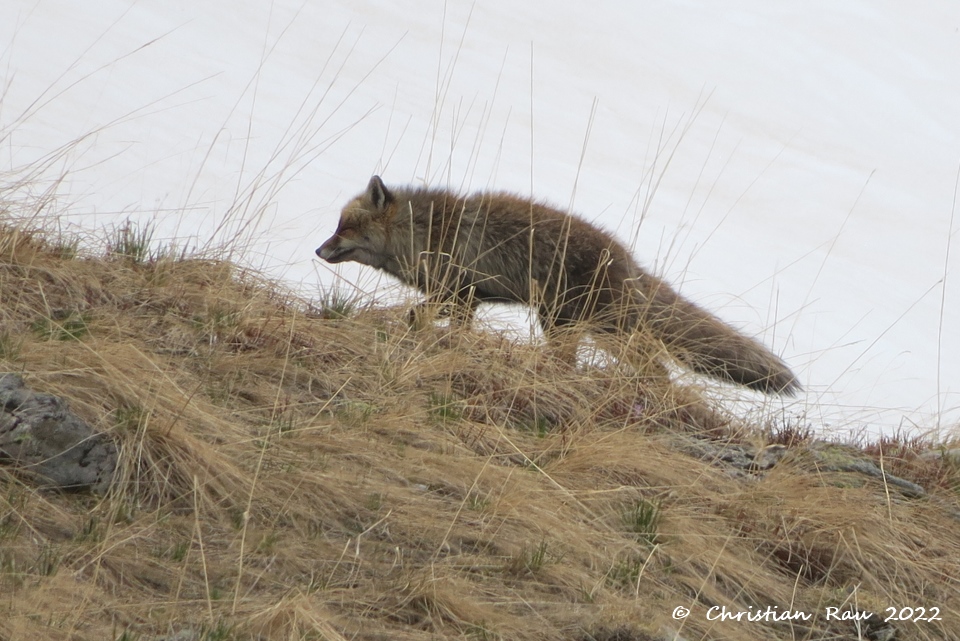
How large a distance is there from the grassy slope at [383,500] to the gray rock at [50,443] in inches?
2.4

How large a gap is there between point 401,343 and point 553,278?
4.36 feet

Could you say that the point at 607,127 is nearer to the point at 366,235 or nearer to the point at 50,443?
the point at 366,235

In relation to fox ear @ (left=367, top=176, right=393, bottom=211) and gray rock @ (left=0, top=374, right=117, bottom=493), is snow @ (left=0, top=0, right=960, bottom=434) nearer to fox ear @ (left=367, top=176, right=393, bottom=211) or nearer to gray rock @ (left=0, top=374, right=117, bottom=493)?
fox ear @ (left=367, top=176, right=393, bottom=211)

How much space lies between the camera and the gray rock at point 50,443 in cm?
393

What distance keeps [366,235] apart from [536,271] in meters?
1.33

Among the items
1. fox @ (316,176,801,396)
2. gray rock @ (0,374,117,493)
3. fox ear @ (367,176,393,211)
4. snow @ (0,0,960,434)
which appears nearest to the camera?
gray rock @ (0,374,117,493)

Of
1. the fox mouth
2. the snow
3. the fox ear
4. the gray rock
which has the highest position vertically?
the snow

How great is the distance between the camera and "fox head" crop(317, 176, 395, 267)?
7.55 metres

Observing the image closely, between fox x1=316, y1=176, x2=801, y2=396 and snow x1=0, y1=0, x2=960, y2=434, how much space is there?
2390mm

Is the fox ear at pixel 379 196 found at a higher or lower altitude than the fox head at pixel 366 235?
higher

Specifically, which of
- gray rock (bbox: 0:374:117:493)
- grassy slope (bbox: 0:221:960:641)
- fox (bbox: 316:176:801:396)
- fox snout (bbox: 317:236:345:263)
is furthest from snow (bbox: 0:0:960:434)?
gray rock (bbox: 0:374:117:493)

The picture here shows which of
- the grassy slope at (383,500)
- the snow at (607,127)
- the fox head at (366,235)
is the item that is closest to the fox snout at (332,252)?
the fox head at (366,235)

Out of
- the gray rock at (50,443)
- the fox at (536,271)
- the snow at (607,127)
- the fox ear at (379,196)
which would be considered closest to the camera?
the gray rock at (50,443)

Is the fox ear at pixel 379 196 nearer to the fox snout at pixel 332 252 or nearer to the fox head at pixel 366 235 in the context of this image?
the fox head at pixel 366 235
